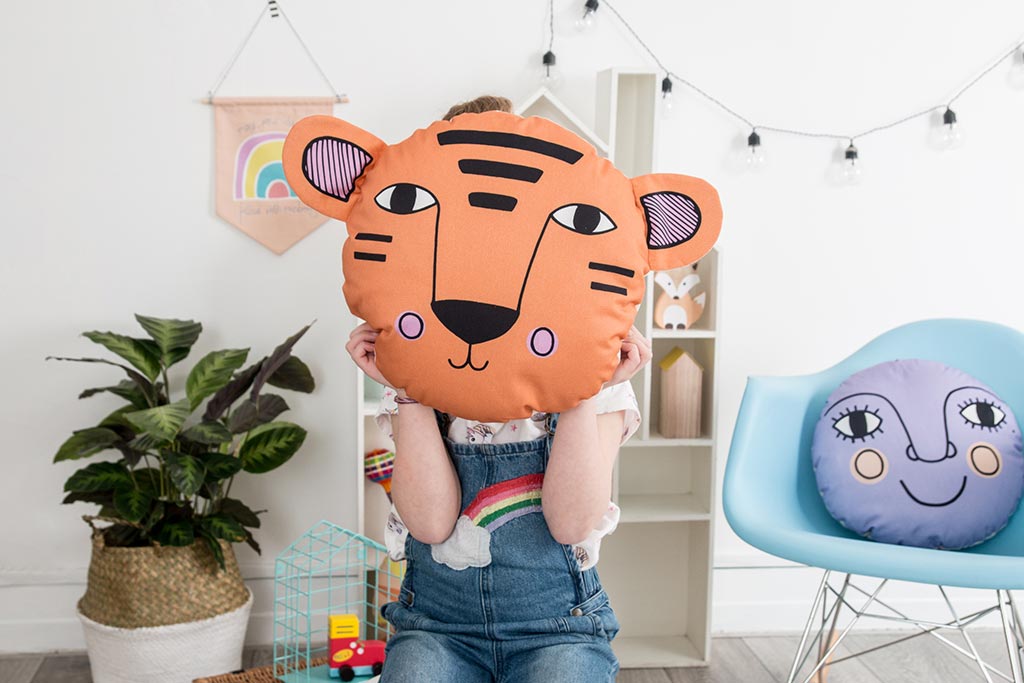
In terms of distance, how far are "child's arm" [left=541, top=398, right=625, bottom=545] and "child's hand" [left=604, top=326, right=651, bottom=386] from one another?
0.05m

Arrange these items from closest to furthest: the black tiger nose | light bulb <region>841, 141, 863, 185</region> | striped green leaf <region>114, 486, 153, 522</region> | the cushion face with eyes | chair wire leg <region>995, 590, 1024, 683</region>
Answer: the black tiger nose → chair wire leg <region>995, 590, 1024, 683</region> → the cushion face with eyes → striped green leaf <region>114, 486, 153, 522</region> → light bulb <region>841, 141, 863, 185</region>

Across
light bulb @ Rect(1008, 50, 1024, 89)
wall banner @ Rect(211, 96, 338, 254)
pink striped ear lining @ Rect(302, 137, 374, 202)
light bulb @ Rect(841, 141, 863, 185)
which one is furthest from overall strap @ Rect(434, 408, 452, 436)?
light bulb @ Rect(1008, 50, 1024, 89)

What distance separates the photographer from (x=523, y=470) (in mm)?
1284

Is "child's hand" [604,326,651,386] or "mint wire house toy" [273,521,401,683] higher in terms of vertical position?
"child's hand" [604,326,651,386]

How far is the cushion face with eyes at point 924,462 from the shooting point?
1763 millimetres

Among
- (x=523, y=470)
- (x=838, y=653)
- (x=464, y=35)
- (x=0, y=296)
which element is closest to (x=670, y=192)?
(x=523, y=470)

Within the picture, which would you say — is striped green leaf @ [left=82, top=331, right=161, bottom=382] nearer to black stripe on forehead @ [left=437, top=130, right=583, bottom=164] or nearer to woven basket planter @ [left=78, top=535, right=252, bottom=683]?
woven basket planter @ [left=78, top=535, right=252, bottom=683]

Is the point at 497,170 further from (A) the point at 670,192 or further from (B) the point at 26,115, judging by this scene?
(B) the point at 26,115

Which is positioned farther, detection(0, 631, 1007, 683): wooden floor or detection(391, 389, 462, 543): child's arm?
detection(0, 631, 1007, 683): wooden floor

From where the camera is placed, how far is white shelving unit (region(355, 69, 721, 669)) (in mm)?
2277

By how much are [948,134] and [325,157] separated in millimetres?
1972

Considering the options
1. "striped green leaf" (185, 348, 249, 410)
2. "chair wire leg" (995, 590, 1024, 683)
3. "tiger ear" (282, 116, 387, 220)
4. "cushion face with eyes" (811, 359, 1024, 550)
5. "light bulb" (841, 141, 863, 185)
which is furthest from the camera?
"light bulb" (841, 141, 863, 185)

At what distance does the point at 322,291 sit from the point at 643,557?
1.11 m

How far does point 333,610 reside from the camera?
2500 millimetres
